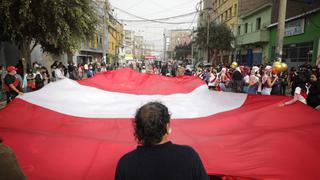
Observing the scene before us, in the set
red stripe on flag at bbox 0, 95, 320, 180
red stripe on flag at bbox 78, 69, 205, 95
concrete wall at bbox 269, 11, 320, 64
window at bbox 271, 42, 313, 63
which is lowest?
red stripe on flag at bbox 0, 95, 320, 180

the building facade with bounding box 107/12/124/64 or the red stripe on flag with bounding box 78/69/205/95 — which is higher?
the building facade with bounding box 107/12/124/64

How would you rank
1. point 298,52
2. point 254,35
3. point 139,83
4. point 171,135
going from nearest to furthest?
1. point 171,135
2. point 139,83
3. point 298,52
4. point 254,35

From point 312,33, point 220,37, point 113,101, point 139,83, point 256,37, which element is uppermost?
point 220,37

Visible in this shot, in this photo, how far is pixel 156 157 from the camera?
1.74 metres

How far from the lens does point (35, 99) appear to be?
16.5ft

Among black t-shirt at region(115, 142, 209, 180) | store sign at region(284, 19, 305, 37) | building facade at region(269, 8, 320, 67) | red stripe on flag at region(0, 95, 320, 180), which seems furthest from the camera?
store sign at region(284, 19, 305, 37)

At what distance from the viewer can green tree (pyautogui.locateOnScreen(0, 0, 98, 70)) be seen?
40.5 ft

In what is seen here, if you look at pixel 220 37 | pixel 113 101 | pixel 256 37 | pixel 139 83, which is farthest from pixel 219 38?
pixel 113 101

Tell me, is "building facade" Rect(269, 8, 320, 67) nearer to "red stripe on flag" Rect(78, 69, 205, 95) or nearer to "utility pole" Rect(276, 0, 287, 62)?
"utility pole" Rect(276, 0, 287, 62)

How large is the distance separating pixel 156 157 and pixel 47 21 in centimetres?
1293

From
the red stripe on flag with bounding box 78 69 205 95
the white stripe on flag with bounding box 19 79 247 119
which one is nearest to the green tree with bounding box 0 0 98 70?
the red stripe on flag with bounding box 78 69 205 95

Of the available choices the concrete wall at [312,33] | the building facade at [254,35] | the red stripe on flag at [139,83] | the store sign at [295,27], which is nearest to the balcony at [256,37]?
the building facade at [254,35]

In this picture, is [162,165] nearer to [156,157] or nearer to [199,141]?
[156,157]

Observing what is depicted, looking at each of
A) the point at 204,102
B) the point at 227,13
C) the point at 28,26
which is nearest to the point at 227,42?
the point at 227,13
